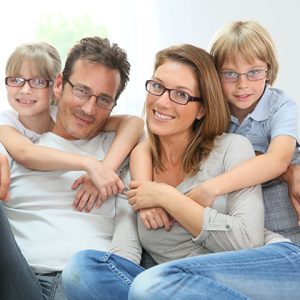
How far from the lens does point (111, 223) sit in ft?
5.66

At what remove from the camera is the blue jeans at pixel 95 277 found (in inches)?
54.1

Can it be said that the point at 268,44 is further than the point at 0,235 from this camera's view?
Yes

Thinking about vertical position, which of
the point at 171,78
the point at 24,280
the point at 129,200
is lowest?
the point at 24,280

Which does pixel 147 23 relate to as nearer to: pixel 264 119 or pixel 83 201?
pixel 264 119

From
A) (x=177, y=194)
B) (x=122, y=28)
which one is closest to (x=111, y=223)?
(x=177, y=194)

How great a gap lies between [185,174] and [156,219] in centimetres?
18

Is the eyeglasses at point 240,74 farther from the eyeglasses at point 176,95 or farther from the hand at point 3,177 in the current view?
the hand at point 3,177

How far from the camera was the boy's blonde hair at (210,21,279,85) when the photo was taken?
5.74 feet

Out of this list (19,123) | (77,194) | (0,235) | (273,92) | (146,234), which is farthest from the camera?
(19,123)

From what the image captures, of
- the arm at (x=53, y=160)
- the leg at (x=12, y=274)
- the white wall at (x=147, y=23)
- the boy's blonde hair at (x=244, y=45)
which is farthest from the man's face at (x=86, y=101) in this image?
the white wall at (x=147, y=23)

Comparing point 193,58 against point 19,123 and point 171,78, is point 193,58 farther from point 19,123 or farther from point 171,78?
point 19,123

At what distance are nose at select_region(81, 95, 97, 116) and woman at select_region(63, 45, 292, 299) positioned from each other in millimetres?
204

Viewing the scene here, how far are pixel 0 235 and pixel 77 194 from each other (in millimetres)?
316

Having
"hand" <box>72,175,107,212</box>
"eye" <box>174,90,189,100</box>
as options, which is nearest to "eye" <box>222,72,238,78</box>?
"eye" <box>174,90,189,100</box>
